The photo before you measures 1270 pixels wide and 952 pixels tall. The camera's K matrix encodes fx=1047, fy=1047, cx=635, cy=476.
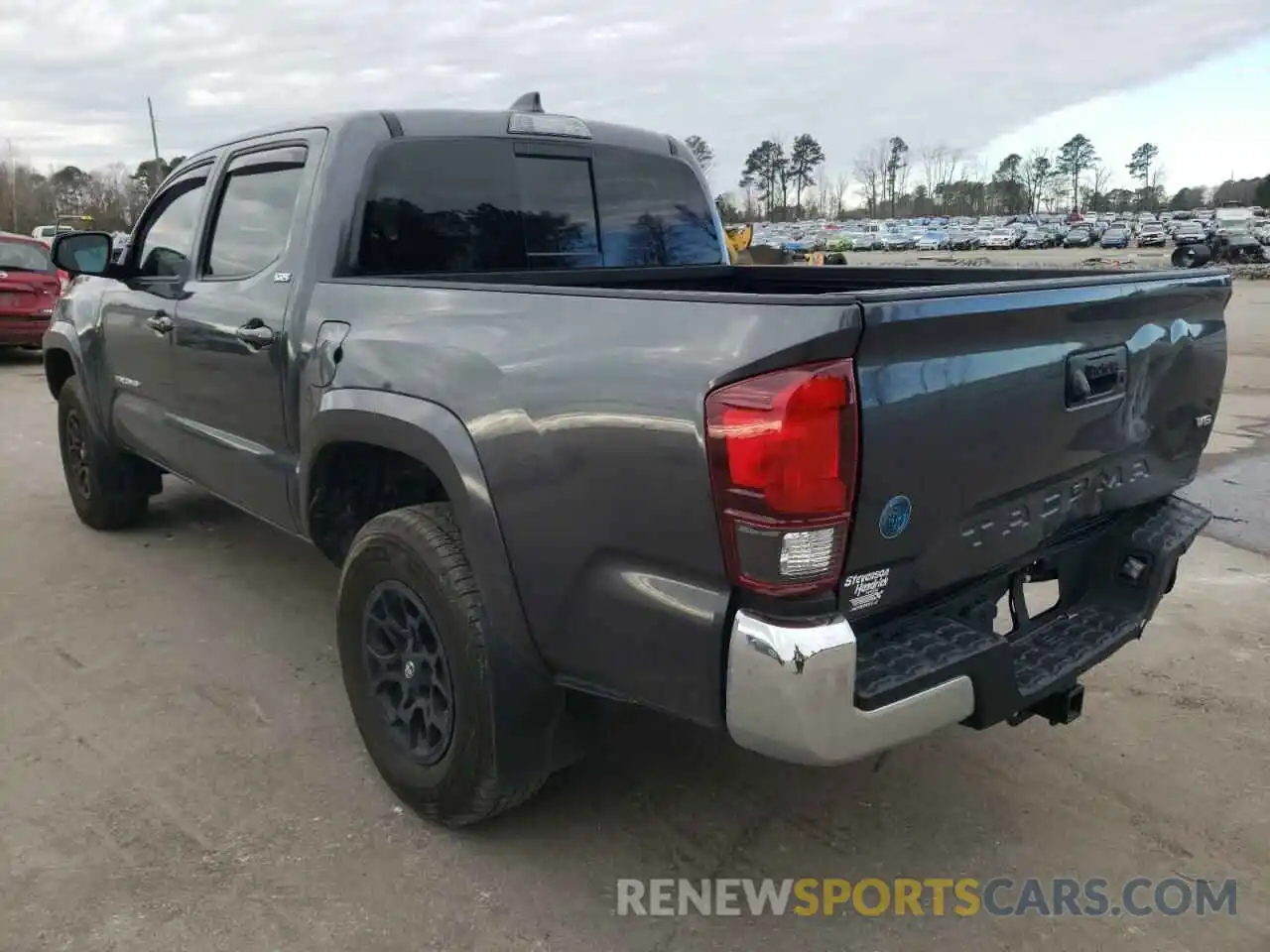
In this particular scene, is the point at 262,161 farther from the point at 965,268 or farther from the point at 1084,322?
the point at 1084,322

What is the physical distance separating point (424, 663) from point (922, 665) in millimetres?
1380

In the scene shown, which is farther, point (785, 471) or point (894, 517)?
point (894, 517)

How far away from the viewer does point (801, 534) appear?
205 centimetres

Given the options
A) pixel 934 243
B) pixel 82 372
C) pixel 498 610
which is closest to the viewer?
pixel 498 610

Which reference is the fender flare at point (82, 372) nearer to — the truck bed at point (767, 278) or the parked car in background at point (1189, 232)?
the truck bed at point (767, 278)

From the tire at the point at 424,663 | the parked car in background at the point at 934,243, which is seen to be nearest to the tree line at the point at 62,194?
the parked car in background at the point at 934,243

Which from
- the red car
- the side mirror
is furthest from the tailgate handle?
the red car

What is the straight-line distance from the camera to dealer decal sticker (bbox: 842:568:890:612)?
2.16 metres

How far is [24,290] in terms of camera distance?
1336cm

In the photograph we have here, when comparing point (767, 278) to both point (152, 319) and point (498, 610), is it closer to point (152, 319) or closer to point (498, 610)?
point (498, 610)

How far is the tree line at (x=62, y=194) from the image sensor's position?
210 feet

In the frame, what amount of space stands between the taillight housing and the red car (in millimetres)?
13812

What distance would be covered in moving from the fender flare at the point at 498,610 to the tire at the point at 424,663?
0.12ft

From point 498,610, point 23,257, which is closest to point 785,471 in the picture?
point 498,610
